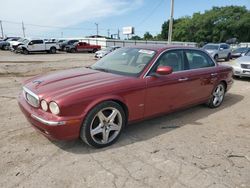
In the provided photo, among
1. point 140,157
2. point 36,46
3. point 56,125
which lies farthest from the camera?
point 36,46

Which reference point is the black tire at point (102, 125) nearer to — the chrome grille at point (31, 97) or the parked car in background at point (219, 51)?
the chrome grille at point (31, 97)

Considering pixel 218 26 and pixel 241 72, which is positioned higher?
pixel 218 26

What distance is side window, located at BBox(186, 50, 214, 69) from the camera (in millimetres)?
5066

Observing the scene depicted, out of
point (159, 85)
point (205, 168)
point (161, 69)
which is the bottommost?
point (205, 168)

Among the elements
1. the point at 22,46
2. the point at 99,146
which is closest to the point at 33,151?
the point at 99,146

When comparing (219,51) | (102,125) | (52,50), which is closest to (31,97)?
(102,125)

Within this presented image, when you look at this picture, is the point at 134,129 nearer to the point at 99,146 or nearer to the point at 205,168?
the point at 99,146

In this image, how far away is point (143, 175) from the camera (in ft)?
9.89

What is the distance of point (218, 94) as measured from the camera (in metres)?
5.98

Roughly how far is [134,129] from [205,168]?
1560mm

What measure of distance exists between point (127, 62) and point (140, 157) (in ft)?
5.95

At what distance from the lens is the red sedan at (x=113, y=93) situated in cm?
329

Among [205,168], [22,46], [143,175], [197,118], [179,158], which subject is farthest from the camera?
[22,46]

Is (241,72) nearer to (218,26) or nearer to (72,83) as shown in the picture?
(72,83)
